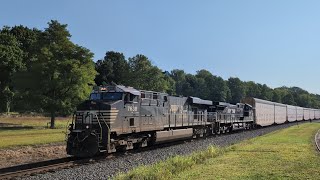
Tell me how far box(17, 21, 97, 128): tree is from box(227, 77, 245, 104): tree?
452 ft

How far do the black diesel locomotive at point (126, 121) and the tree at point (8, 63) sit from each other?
1685 inches

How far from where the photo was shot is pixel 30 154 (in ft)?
73.8

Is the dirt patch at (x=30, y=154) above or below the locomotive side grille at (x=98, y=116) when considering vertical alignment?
below

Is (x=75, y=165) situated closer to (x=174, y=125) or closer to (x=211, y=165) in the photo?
(x=211, y=165)

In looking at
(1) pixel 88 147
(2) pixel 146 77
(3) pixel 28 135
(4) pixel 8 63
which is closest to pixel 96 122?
(1) pixel 88 147

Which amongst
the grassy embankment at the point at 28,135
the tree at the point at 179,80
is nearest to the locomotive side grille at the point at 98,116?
the grassy embankment at the point at 28,135

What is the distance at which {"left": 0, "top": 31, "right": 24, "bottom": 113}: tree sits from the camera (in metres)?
63.5

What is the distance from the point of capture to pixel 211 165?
15195mm

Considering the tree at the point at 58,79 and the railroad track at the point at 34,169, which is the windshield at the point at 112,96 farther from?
the tree at the point at 58,79

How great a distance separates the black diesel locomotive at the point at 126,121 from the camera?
18.8 meters

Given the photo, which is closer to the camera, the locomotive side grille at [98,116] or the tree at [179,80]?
the locomotive side grille at [98,116]

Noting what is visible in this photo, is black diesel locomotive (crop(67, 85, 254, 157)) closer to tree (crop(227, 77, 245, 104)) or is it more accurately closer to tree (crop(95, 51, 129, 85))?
tree (crop(95, 51, 129, 85))

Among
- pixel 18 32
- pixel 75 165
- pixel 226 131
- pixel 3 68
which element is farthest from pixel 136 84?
pixel 75 165

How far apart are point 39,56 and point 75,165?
34006 millimetres
